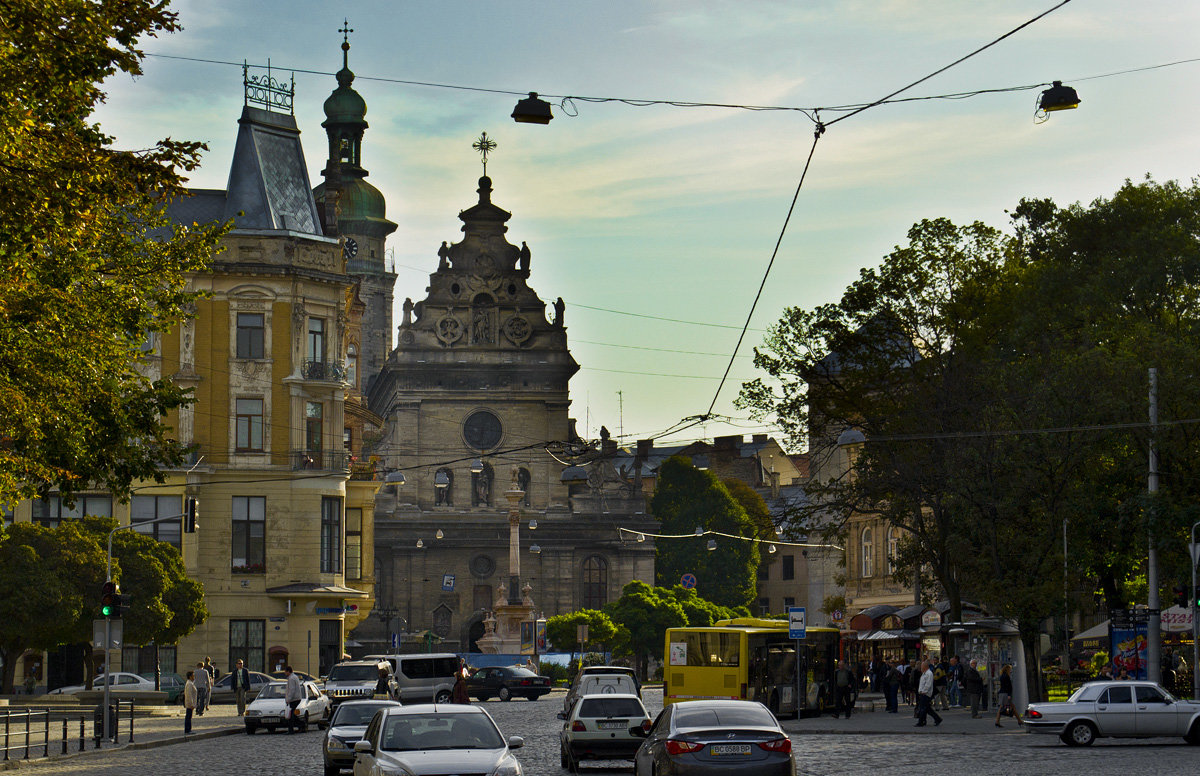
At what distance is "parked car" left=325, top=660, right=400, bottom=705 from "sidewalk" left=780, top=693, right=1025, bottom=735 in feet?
35.1

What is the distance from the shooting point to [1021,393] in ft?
133

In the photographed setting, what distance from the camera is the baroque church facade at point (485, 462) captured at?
95.7 meters

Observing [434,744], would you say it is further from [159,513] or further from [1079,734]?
[159,513]

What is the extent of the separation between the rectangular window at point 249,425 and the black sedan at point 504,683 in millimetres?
12171

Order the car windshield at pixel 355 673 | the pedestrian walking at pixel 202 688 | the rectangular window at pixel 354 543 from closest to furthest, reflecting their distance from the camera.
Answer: the car windshield at pixel 355 673 → the pedestrian walking at pixel 202 688 → the rectangular window at pixel 354 543

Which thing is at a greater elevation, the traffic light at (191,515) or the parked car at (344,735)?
the traffic light at (191,515)

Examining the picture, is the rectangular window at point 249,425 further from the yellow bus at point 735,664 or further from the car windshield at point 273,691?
the yellow bus at point 735,664

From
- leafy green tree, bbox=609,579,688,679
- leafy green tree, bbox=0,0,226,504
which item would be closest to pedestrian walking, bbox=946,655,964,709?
leafy green tree, bbox=0,0,226,504

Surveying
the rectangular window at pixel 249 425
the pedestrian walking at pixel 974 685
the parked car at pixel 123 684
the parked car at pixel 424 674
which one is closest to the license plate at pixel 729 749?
the pedestrian walking at pixel 974 685

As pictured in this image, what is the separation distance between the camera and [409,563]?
9506cm

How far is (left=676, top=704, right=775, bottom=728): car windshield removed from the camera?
17141 mm

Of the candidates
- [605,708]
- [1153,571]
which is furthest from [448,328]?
[605,708]

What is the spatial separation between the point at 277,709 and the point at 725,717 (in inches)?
874

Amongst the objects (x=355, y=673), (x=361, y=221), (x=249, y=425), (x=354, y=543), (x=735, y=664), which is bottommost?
(x=355, y=673)
